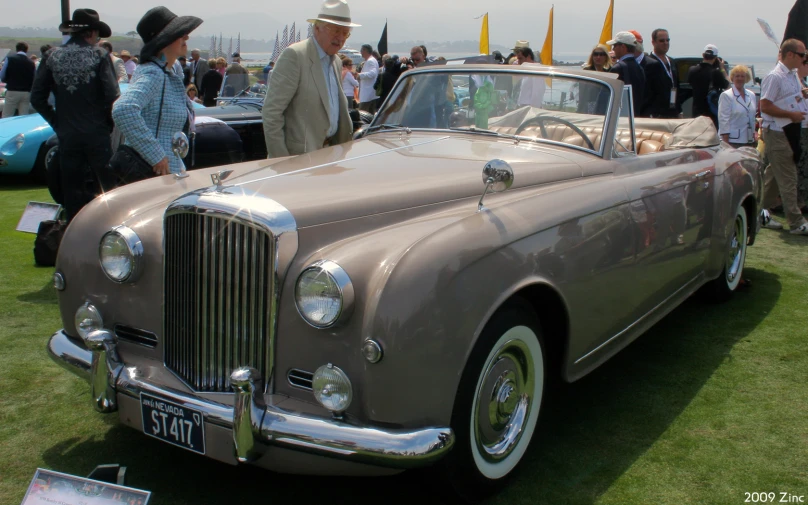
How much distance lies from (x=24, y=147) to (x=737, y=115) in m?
8.51

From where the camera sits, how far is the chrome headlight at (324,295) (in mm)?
2350

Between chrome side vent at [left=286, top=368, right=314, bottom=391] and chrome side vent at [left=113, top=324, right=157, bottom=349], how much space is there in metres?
0.71

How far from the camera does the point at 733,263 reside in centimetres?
537

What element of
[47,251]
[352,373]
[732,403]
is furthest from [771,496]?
[47,251]

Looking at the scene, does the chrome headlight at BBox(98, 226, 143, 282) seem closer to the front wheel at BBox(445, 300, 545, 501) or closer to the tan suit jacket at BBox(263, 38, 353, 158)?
the front wheel at BBox(445, 300, 545, 501)

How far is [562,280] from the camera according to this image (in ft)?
9.68

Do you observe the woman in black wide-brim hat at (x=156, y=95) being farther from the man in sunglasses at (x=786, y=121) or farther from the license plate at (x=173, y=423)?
the man in sunglasses at (x=786, y=121)

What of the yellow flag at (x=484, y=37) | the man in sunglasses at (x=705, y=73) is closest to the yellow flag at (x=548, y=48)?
the yellow flag at (x=484, y=37)

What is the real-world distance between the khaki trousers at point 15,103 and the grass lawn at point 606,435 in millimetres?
7951

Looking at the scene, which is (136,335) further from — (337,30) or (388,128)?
(337,30)

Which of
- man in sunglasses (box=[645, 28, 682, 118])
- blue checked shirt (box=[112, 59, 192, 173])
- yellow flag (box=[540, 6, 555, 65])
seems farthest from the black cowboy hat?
yellow flag (box=[540, 6, 555, 65])

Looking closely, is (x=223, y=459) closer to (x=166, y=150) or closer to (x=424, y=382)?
(x=424, y=382)

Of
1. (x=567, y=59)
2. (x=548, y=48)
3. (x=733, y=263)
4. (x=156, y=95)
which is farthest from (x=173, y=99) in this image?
(x=567, y=59)

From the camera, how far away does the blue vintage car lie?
361 inches
